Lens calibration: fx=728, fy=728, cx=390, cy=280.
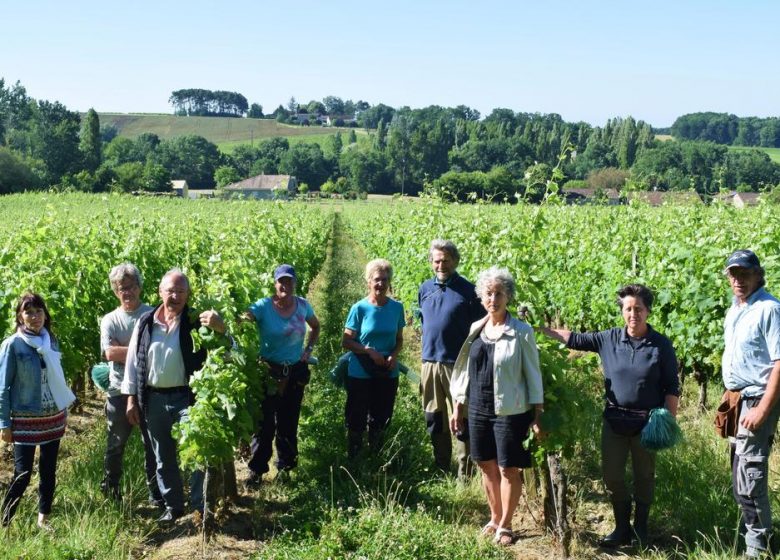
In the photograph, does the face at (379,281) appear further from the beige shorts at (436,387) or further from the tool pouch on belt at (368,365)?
the beige shorts at (436,387)

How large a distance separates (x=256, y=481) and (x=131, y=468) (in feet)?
3.01

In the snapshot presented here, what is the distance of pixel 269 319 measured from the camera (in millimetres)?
5117

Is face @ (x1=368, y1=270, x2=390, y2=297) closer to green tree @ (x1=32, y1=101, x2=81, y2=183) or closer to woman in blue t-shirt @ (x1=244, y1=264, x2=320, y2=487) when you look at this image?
woman in blue t-shirt @ (x1=244, y1=264, x2=320, y2=487)

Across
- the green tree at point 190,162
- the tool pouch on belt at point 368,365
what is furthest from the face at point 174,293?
the green tree at point 190,162

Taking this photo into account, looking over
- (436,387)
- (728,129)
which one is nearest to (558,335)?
(436,387)

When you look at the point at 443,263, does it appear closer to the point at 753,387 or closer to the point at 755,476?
the point at 753,387

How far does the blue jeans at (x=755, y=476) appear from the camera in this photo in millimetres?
3787

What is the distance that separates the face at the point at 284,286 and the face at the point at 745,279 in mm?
2790

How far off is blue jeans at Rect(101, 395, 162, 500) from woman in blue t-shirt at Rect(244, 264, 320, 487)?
697mm

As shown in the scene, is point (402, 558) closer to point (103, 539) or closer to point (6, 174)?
point (103, 539)

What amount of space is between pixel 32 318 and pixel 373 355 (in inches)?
88.6

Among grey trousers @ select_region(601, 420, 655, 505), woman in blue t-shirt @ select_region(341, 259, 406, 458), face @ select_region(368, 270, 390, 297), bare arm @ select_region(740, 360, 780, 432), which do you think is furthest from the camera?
woman in blue t-shirt @ select_region(341, 259, 406, 458)

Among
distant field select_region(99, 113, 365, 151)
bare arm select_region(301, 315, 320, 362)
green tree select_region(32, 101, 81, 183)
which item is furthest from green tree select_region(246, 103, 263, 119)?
bare arm select_region(301, 315, 320, 362)

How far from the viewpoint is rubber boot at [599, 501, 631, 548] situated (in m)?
4.25
